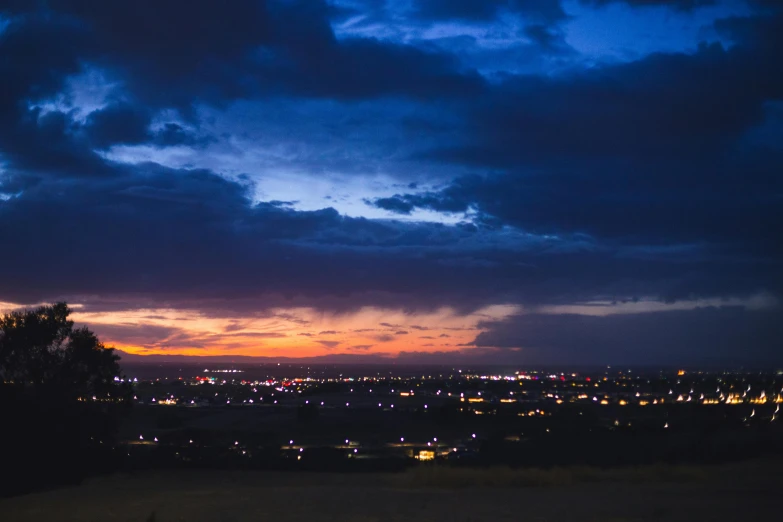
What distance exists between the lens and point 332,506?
59.2ft

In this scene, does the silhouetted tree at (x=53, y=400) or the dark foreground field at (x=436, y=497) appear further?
the silhouetted tree at (x=53, y=400)

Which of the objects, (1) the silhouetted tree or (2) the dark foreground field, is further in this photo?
(1) the silhouetted tree

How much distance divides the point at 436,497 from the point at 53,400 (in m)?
13.9

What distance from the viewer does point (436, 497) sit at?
771 inches

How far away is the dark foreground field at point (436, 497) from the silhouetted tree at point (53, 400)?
1.39m

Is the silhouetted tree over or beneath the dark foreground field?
over

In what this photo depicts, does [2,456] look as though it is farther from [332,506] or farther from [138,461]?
[332,506]

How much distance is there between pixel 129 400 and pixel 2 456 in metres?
5.75

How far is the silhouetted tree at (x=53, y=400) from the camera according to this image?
23078 millimetres

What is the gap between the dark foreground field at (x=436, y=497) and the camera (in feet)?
53.6

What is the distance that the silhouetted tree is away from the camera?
75.7 feet

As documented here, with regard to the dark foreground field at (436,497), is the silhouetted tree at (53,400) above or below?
above

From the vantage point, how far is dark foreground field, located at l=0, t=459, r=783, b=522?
16.3 meters

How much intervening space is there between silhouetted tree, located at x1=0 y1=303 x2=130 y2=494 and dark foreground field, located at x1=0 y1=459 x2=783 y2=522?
1.39m
